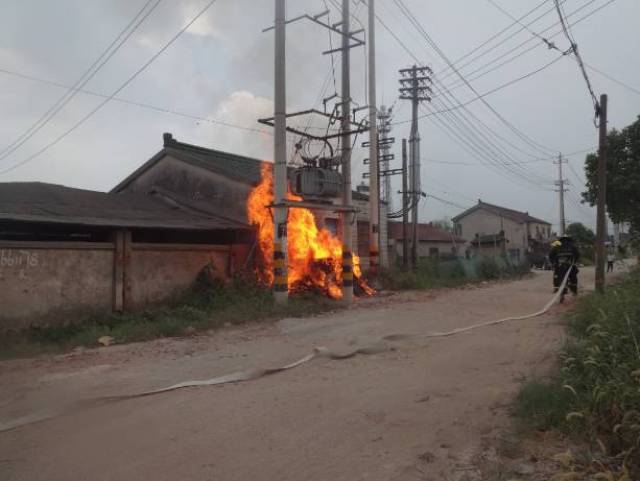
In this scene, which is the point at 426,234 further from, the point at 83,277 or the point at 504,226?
the point at 83,277

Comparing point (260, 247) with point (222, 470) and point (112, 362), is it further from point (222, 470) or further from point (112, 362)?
point (222, 470)

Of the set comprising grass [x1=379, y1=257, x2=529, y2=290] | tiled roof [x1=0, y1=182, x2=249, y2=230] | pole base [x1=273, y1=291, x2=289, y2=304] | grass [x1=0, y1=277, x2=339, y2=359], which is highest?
tiled roof [x1=0, y1=182, x2=249, y2=230]

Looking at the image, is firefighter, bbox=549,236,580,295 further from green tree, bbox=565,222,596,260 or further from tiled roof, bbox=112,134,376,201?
green tree, bbox=565,222,596,260

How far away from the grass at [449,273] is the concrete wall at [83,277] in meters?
8.34

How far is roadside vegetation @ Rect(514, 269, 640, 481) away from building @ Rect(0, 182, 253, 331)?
31.6ft

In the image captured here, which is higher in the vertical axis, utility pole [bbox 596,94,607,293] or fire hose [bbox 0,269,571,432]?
utility pole [bbox 596,94,607,293]

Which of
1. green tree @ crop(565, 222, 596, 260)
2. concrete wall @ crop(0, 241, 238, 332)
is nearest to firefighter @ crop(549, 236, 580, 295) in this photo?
concrete wall @ crop(0, 241, 238, 332)

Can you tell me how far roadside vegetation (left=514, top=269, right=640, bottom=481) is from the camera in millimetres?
3674

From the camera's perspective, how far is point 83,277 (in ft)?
39.1

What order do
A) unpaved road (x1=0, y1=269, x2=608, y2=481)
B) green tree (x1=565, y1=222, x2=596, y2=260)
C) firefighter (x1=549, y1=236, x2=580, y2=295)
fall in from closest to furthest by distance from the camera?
1. unpaved road (x1=0, y1=269, x2=608, y2=481)
2. firefighter (x1=549, y1=236, x2=580, y2=295)
3. green tree (x1=565, y1=222, x2=596, y2=260)

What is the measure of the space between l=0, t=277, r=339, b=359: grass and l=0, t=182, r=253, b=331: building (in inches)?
16.8

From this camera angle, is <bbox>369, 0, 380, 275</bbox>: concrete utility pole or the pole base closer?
the pole base

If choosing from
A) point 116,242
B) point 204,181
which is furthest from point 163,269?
point 204,181

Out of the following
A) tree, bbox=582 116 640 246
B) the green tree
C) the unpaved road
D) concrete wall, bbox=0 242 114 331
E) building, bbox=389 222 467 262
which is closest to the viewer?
the unpaved road
